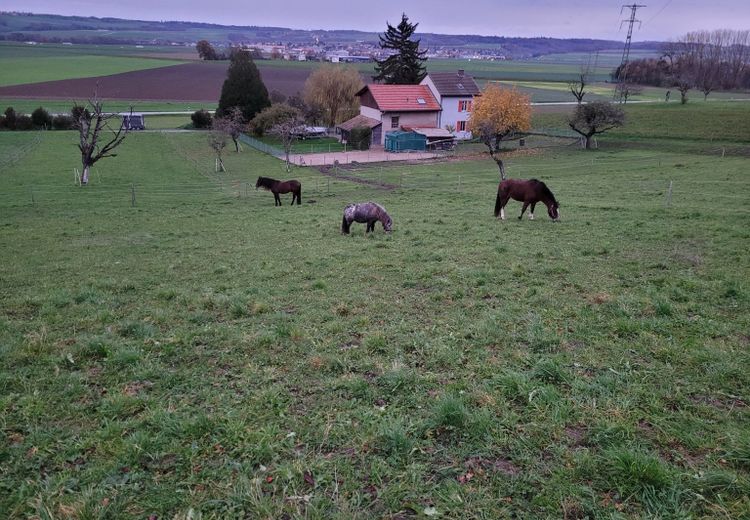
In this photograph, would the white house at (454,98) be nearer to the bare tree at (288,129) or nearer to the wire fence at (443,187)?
the bare tree at (288,129)

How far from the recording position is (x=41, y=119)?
222ft

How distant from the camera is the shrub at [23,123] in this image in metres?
66.2

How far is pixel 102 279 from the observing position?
12.1 meters

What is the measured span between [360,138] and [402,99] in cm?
806

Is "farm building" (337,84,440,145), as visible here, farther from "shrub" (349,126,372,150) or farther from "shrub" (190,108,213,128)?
"shrub" (190,108,213,128)

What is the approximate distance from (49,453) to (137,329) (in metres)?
3.36

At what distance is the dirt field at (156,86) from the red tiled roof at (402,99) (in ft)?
151

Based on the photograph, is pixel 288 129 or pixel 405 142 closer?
pixel 288 129

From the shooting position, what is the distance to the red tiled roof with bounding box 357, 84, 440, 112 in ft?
198

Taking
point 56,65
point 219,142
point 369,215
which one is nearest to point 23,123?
point 219,142

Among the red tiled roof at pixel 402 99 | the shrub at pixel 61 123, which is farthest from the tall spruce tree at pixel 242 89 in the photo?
the shrub at pixel 61 123

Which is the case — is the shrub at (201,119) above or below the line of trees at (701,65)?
below

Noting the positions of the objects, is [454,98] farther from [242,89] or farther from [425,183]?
[425,183]

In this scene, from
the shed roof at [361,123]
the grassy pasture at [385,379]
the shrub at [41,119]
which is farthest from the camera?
the shrub at [41,119]
